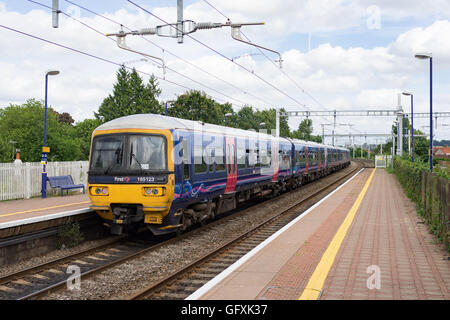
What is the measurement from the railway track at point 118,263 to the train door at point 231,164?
2160mm

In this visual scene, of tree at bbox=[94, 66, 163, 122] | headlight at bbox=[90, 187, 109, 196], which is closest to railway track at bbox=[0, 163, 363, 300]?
headlight at bbox=[90, 187, 109, 196]

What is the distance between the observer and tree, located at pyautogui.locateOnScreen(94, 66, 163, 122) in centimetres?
6406

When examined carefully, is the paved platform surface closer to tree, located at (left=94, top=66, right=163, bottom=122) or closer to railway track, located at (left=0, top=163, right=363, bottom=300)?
railway track, located at (left=0, top=163, right=363, bottom=300)

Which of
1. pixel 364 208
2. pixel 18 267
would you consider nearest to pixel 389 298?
pixel 18 267

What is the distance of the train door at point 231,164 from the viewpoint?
13.9 meters

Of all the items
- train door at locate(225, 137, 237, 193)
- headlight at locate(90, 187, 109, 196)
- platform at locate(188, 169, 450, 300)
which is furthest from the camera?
train door at locate(225, 137, 237, 193)

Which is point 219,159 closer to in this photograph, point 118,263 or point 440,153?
point 118,263

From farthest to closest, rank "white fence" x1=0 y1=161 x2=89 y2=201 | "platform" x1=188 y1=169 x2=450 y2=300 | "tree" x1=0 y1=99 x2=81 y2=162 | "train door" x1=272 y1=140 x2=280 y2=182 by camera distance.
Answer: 1. "tree" x1=0 y1=99 x2=81 y2=162
2. "train door" x1=272 y1=140 x2=280 y2=182
3. "white fence" x1=0 y1=161 x2=89 y2=201
4. "platform" x1=188 y1=169 x2=450 y2=300

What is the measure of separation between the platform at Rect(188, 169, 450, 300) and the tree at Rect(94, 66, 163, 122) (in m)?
53.5

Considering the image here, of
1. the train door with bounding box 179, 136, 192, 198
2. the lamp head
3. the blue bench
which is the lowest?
the blue bench

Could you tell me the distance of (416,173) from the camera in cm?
1681

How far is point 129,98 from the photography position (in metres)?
66.1
